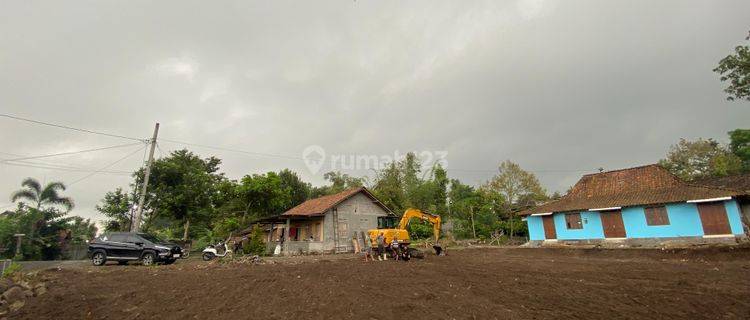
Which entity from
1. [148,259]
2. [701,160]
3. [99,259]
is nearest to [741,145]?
[701,160]

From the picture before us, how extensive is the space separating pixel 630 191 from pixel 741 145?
111ft

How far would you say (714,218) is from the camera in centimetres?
1967

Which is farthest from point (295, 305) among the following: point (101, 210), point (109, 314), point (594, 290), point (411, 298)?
point (101, 210)

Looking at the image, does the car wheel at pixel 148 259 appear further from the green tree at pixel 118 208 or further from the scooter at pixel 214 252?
the green tree at pixel 118 208

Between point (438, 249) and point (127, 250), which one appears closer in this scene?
point (127, 250)

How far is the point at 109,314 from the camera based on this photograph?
271 inches

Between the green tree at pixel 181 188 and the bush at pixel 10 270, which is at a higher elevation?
the green tree at pixel 181 188

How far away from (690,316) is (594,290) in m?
2.32

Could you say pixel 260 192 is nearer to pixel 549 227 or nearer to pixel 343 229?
pixel 343 229

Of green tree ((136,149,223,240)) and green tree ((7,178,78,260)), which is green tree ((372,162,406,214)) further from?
green tree ((7,178,78,260))

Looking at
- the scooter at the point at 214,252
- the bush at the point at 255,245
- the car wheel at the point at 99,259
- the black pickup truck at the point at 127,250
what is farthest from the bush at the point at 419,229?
the car wheel at the point at 99,259

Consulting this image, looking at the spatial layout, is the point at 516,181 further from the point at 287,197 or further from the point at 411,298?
the point at 411,298

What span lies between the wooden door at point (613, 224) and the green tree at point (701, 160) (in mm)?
24707

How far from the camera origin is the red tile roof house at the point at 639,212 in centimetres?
1959
